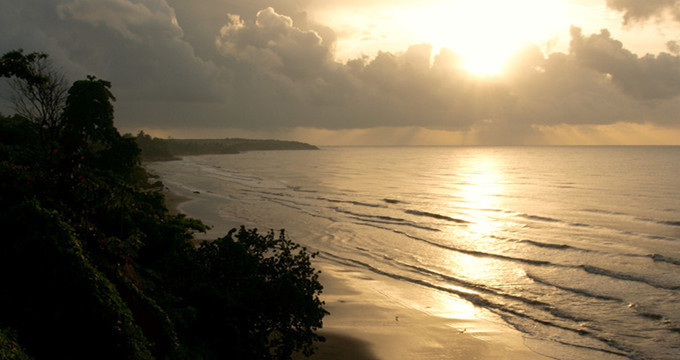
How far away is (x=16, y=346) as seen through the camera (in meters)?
6.87

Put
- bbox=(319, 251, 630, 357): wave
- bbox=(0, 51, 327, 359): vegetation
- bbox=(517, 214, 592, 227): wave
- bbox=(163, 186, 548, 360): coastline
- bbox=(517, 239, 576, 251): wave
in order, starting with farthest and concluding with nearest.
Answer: bbox=(517, 214, 592, 227): wave < bbox=(517, 239, 576, 251): wave < bbox=(319, 251, 630, 357): wave < bbox=(163, 186, 548, 360): coastline < bbox=(0, 51, 327, 359): vegetation

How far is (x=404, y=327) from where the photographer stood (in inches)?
664

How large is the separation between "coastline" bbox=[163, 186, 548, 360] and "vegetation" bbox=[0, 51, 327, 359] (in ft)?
9.61

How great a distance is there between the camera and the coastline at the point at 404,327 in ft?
48.2

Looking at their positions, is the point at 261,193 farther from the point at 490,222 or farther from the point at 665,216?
the point at 665,216

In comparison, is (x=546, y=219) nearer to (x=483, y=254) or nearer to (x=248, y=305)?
(x=483, y=254)

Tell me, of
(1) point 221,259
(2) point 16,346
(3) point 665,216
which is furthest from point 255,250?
(3) point 665,216

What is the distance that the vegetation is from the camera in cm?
782

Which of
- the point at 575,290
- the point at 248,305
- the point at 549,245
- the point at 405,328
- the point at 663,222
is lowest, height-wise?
the point at 405,328

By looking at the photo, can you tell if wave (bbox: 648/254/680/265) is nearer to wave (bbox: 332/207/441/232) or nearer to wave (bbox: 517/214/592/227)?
wave (bbox: 517/214/592/227)

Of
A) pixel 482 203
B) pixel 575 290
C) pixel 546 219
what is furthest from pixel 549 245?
pixel 482 203

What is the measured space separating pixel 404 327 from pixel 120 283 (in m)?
11.0

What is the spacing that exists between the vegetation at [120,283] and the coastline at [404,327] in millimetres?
2929

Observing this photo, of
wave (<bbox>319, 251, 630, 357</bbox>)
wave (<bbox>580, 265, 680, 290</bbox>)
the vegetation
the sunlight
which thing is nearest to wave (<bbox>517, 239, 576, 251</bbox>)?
the sunlight
